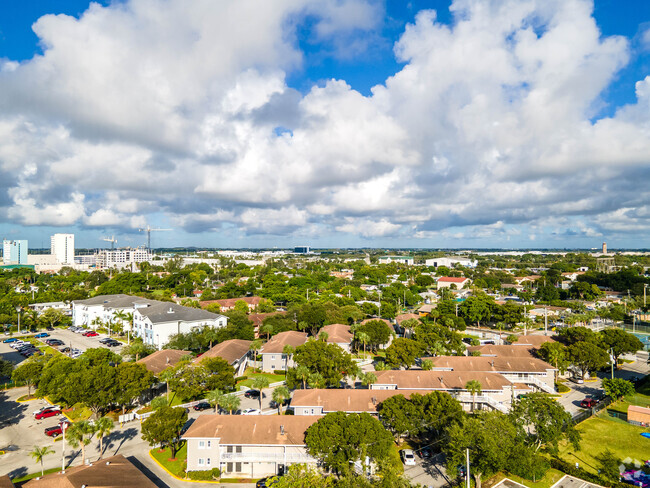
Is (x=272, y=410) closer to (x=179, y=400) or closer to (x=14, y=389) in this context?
(x=179, y=400)

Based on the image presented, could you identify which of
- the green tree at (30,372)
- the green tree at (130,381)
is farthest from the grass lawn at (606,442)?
the green tree at (30,372)

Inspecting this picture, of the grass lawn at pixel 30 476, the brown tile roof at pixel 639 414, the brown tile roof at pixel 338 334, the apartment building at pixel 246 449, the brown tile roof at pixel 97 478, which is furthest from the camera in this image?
the brown tile roof at pixel 338 334

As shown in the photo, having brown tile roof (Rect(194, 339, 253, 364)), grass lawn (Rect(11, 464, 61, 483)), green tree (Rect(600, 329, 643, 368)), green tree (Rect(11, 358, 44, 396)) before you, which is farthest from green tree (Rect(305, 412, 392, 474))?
green tree (Rect(600, 329, 643, 368))

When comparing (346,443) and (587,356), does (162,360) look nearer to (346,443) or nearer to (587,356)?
(346,443)

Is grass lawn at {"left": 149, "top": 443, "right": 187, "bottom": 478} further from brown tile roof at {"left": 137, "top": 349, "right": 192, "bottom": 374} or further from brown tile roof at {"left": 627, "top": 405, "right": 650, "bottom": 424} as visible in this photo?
brown tile roof at {"left": 627, "top": 405, "right": 650, "bottom": 424}

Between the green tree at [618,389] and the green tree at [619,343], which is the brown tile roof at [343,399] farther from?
the green tree at [619,343]

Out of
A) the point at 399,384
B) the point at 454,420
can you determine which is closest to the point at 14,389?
the point at 399,384

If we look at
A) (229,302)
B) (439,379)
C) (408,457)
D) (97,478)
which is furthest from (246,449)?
(229,302)
